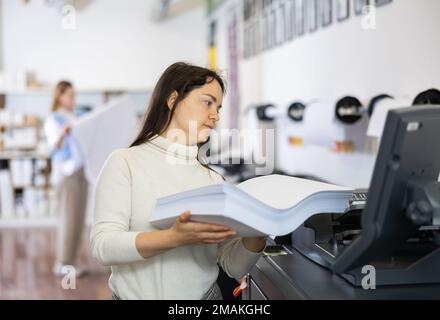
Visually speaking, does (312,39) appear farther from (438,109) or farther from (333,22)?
(438,109)

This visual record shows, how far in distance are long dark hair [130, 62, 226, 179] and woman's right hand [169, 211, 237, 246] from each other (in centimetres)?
34

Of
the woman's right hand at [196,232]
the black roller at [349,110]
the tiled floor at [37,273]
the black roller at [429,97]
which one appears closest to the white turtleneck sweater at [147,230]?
the woman's right hand at [196,232]

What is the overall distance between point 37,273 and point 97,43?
3.36 m

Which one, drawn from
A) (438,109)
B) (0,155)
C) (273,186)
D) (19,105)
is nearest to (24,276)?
(0,155)

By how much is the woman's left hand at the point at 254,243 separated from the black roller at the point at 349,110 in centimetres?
118

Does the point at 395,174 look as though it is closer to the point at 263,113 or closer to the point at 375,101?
the point at 375,101

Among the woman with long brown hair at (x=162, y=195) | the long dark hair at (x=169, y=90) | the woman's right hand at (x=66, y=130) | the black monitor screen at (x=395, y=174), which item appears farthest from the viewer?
the woman's right hand at (x=66, y=130)

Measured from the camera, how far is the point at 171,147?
1.34m

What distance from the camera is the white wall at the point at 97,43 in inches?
271

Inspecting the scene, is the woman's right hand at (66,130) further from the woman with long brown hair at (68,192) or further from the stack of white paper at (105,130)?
the stack of white paper at (105,130)

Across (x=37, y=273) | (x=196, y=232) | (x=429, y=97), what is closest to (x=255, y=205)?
(x=196, y=232)

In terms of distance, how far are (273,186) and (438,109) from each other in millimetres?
365

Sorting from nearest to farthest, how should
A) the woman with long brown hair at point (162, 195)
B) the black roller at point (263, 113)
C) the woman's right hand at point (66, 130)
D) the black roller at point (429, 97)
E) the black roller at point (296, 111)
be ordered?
the woman with long brown hair at point (162, 195)
the black roller at point (429, 97)
the black roller at point (296, 111)
the black roller at point (263, 113)
the woman's right hand at point (66, 130)
